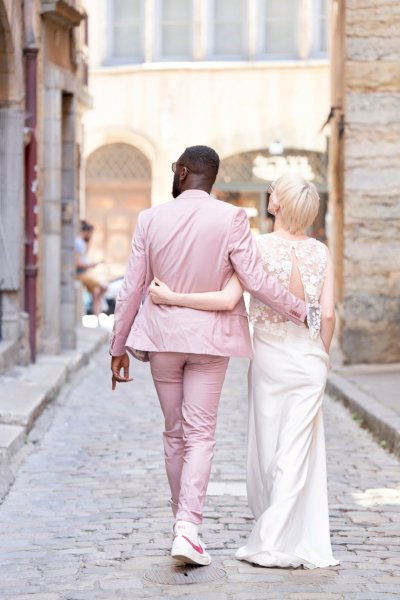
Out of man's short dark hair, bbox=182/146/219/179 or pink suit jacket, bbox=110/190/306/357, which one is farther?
man's short dark hair, bbox=182/146/219/179

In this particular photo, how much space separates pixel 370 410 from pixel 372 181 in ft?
13.5

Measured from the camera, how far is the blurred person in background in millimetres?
19656

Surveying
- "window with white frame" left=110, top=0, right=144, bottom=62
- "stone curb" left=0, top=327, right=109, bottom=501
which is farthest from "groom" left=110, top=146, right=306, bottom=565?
"window with white frame" left=110, top=0, right=144, bottom=62

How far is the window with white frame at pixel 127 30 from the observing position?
3034 centimetres

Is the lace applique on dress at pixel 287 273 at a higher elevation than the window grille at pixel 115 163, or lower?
higher

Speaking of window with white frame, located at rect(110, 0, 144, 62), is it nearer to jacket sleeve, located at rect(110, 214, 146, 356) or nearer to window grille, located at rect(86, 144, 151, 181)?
window grille, located at rect(86, 144, 151, 181)

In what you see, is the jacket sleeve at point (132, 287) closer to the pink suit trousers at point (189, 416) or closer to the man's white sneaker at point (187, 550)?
the pink suit trousers at point (189, 416)

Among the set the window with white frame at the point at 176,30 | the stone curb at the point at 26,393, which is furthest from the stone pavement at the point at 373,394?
the window with white frame at the point at 176,30

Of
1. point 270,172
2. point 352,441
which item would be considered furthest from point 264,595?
point 270,172

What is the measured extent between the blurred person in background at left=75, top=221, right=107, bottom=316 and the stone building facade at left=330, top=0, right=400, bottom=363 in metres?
6.03

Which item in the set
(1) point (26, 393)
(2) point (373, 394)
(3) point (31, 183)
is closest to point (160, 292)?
(1) point (26, 393)

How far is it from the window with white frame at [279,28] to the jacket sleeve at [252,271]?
2477 cm

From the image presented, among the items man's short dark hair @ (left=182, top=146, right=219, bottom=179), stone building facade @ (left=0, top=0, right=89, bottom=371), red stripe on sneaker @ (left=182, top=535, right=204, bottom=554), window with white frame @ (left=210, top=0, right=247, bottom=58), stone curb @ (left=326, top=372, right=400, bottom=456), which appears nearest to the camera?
red stripe on sneaker @ (left=182, top=535, right=204, bottom=554)

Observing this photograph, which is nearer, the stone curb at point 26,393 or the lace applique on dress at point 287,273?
the lace applique on dress at point 287,273
